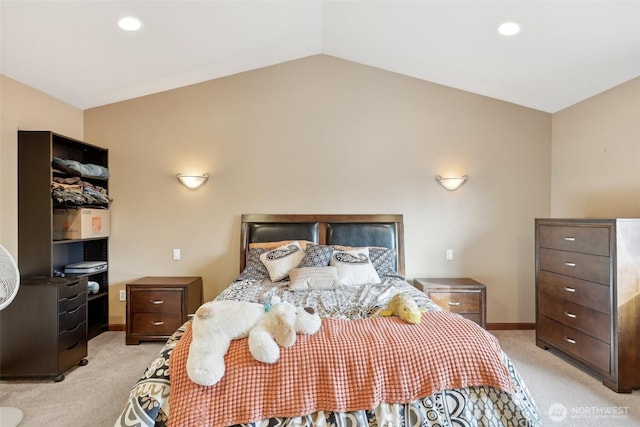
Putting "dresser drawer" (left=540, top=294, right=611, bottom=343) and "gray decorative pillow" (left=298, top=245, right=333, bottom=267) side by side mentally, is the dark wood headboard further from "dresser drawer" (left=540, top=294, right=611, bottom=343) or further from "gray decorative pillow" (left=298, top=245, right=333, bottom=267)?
"dresser drawer" (left=540, top=294, right=611, bottom=343)

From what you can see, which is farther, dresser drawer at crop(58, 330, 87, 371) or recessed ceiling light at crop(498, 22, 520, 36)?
dresser drawer at crop(58, 330, 87, 371)

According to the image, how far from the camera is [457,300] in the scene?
10.6 ft

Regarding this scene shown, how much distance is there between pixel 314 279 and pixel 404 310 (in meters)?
1.05

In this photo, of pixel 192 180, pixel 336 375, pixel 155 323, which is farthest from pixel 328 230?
pixel 336 375

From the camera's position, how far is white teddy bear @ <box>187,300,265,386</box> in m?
1.37

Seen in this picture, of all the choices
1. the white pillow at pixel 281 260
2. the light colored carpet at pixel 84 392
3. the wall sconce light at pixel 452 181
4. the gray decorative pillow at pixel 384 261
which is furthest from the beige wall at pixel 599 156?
the light colored carpet at pixel 84 392

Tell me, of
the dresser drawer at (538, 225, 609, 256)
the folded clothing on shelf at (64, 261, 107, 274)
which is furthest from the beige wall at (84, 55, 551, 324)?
the dresser drawer at (538, 225, 609, 256)

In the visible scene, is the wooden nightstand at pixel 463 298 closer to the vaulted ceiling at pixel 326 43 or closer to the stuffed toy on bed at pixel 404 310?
the stuffed toy on bed at pixel 404 310

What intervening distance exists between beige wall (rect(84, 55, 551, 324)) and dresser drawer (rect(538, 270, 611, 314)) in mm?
579

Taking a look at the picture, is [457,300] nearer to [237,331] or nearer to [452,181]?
[452,181]

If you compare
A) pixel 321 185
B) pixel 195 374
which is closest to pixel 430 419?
pixel 195 374

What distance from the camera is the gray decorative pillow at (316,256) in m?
3.05

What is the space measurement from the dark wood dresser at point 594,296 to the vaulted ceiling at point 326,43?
134 centimetres

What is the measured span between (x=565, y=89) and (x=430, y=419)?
3279mm
